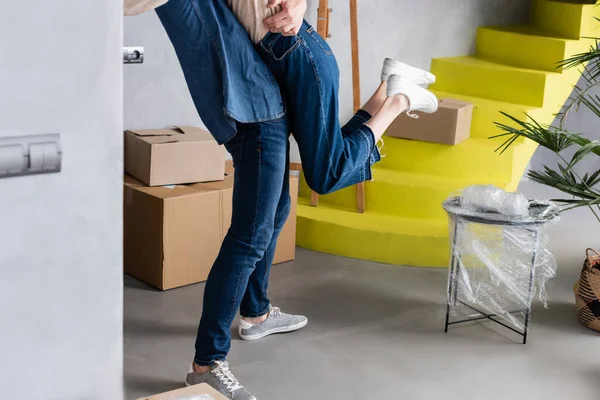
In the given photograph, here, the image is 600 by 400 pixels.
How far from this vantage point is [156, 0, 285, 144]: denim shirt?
1.97m

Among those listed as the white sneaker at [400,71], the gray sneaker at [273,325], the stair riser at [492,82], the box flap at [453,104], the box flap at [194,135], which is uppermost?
the white sneaker at [400,71]

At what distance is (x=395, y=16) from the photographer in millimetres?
4309

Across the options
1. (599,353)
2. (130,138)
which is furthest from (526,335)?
(130,138)

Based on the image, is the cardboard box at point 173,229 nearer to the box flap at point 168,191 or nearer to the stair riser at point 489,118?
the box flap at point 168,191

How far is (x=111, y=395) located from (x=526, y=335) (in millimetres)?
2040

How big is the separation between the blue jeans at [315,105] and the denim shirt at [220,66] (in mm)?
44

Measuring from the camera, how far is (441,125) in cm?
383

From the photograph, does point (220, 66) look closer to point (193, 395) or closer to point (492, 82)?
point (193, 395)

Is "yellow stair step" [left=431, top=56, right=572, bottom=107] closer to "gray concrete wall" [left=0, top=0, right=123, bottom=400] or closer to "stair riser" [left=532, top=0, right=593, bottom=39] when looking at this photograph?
"stair riser" [left=532, top=0, right=593, bottom=39]

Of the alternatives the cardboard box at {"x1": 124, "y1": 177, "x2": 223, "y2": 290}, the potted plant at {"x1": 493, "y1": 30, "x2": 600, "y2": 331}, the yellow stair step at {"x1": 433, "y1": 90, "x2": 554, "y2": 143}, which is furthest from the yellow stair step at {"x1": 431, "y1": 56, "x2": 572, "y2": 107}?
the cardboard box at {"x1": 124, "y1": 177, "x2": 223, "y2": 290}

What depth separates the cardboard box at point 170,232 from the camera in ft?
9.86

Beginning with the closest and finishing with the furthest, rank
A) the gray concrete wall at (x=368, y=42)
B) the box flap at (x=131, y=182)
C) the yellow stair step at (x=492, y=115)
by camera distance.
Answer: the box flap at (x=131, y=182) → the gray concrete wall at (x=368, y=42) → the yellow stair step at (x=492, y=115)

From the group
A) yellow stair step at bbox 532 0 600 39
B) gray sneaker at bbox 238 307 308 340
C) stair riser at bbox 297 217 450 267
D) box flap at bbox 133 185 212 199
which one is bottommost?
gray sneaker at bbox 238 307 308 340

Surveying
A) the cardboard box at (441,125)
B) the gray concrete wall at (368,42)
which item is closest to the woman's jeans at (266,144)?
the gray concrete wall at (368,42)
